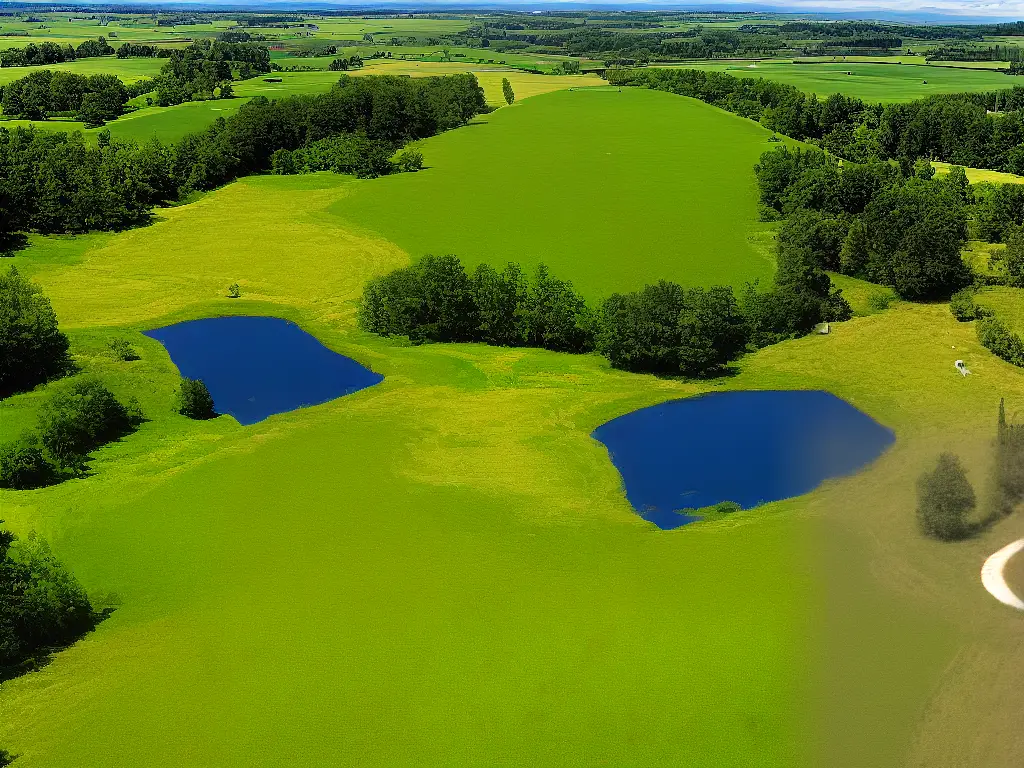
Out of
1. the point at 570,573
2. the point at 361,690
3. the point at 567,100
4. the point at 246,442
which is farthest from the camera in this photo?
the point at 567,100

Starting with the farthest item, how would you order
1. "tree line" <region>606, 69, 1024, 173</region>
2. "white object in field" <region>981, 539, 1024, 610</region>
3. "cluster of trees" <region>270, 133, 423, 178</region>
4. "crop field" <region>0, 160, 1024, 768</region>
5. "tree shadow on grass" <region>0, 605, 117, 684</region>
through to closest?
"tree line" <region>606, 69, 1024, 173</region> < "cluster of trees" <region>270, 133, 423, 178</region> < "white object in field" <region>981, 539, 1024, 610</region> < "tree shadow on grass" <region>0, 605, 117, 684</region> < "crop field" <region>0, 160, 1024, 768</region>

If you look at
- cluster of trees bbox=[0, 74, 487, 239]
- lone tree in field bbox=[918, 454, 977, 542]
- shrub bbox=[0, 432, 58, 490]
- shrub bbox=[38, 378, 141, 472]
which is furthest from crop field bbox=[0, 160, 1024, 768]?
cluster of trees bbox=[0, 74, 487, 239]

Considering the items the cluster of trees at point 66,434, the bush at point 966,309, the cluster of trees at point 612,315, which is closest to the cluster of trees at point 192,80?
the cluster of trees at point 612,315

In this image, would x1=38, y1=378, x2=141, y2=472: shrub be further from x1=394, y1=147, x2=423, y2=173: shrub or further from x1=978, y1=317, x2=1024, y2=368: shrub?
x1=394, y1=147, x2=423, y2=173: shrub

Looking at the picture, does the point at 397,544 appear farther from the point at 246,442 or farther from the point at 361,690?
the point at 246,442

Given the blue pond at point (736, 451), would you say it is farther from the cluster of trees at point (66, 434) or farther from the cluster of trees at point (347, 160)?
the cluster of trees at point (347, 160)

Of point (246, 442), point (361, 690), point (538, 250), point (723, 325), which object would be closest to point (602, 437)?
point (723, 325)
